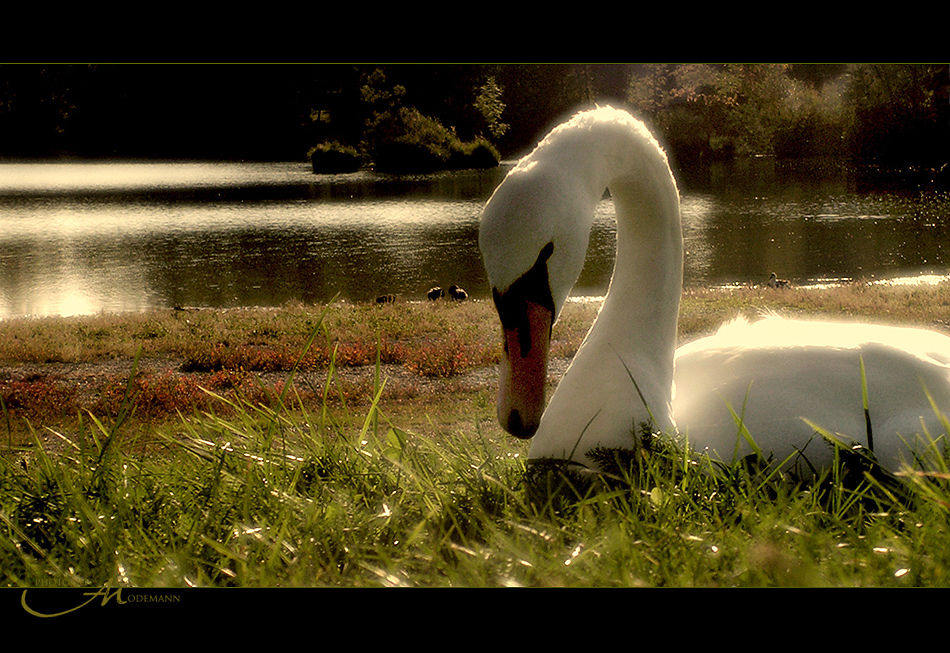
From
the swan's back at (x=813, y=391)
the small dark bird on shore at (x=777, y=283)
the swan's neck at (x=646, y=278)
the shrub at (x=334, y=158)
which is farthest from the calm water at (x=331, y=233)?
the swan's back at (x=813, y=391)

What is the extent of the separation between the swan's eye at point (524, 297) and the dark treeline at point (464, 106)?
0.51 meters

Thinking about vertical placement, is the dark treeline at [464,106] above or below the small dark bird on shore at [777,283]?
above

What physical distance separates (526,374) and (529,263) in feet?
1.02

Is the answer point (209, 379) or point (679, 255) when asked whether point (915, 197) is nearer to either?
point (679, 255)

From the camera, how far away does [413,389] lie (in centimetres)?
583

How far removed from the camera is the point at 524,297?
6.33 ft

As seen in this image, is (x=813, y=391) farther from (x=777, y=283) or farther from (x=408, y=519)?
(x=777, y=283)

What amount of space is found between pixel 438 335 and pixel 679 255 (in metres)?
4.87

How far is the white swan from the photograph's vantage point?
76.3 inches

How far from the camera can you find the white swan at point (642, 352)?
1.94m

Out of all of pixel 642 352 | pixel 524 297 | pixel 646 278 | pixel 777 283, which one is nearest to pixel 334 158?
pixel 646 278
